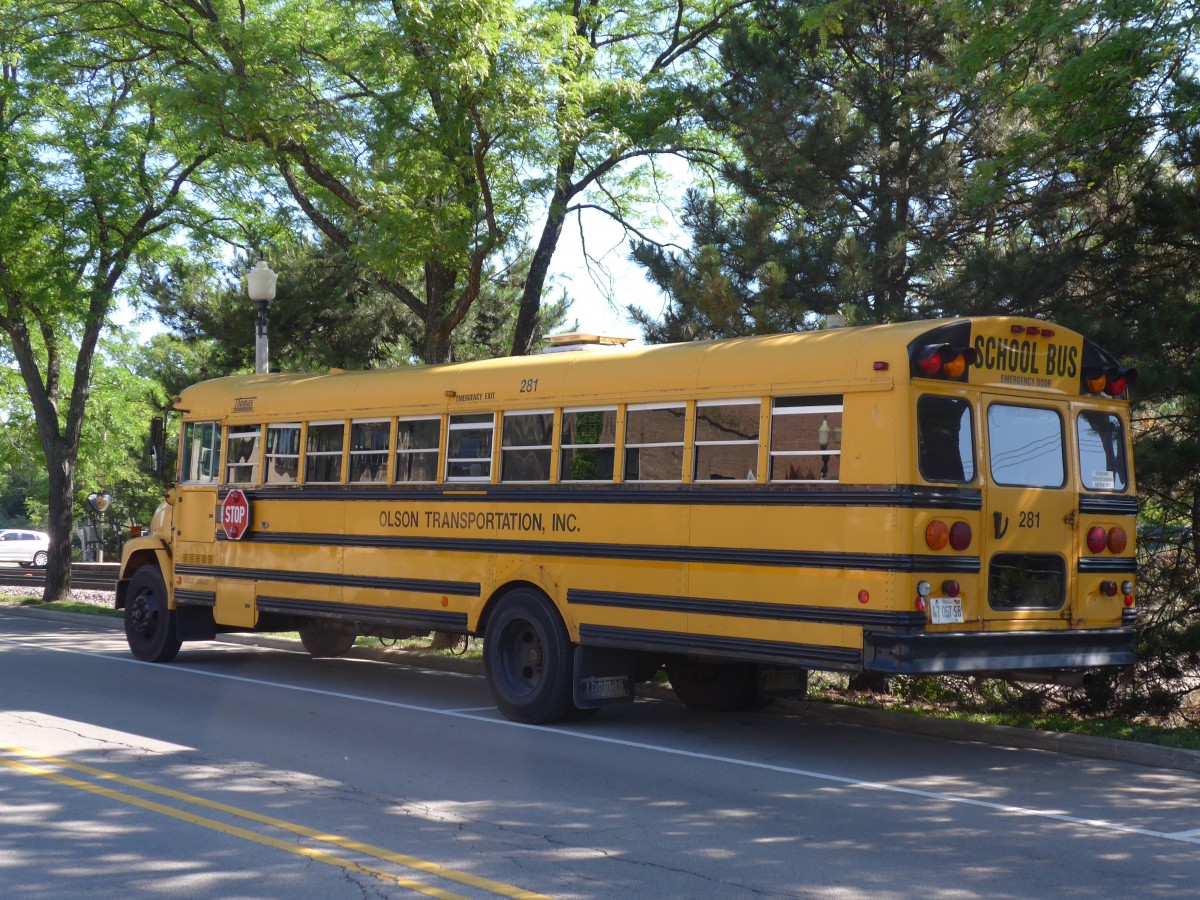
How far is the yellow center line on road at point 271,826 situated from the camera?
5.99 meters

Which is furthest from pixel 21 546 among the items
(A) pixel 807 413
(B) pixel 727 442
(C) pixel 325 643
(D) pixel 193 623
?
(A) pixel 807 413

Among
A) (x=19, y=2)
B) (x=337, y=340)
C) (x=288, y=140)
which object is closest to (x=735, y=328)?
(x=288, y=140)

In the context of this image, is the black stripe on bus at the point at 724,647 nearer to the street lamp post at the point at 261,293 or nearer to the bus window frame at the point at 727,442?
the bus window frame at the point at 727,442

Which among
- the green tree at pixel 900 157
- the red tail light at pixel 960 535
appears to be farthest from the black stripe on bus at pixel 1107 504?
the green tree at pixel 900 157

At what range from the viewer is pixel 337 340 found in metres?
23.6

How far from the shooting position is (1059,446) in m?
9.54

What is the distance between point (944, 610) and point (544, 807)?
2.84 m

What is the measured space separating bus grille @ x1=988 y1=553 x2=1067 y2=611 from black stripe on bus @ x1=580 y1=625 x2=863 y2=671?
1.12 meters

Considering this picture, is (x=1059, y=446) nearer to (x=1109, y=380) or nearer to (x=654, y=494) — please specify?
(x=1109, y=380)

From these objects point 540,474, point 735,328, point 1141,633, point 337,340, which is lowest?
point 1141,633

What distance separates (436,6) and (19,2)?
363 inches

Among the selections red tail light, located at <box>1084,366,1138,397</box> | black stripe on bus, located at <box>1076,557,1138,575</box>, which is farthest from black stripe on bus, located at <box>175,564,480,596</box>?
red tail light, located at <box>1084,366,1138,397</box>

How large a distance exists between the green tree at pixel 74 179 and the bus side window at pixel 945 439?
1475 cm

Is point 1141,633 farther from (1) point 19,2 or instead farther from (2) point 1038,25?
(1) point 19,2
